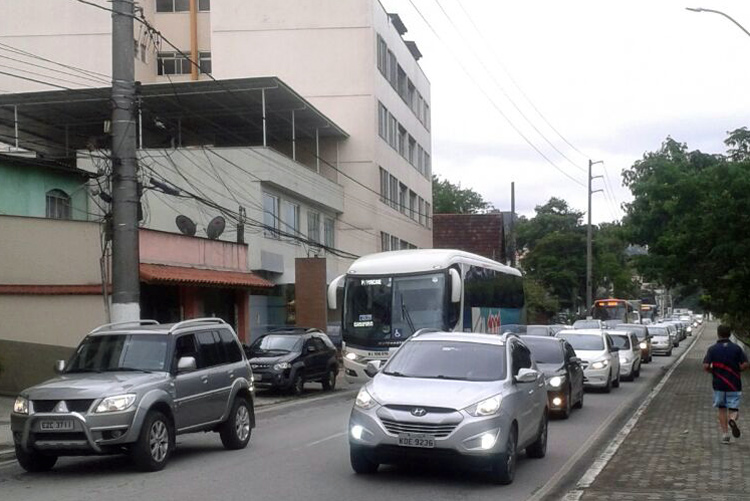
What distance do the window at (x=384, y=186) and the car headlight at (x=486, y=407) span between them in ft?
130

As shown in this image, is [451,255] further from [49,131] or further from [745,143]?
[49,131]

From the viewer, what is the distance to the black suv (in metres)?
25.9

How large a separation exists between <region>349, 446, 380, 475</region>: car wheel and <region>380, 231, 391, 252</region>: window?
130 feet

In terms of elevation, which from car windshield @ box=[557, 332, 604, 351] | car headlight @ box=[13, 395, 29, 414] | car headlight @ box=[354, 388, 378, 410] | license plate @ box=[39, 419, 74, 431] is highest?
car headlight @ box=[354, 388, 378, 410]

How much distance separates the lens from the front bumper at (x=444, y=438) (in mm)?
11055

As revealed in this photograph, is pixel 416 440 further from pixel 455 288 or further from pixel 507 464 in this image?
pixel 455 288

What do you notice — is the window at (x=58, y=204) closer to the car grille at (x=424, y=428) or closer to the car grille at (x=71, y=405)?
the car grille at (x=71, y=405)

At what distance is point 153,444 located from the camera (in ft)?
41.3

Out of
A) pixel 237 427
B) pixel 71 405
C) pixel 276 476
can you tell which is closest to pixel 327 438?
pixel 237 427

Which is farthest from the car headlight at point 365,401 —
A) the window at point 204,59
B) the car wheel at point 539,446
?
the window at point 204,59

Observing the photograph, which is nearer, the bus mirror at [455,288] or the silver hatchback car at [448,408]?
the silver hatchback car at [448,408]

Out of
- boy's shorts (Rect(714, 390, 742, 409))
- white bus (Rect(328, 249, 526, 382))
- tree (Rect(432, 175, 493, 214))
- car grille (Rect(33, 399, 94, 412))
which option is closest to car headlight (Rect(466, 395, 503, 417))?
car grille (Rect(33, 399, 94, 412))

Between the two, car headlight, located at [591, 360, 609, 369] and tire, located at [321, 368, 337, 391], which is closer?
car headlight, located at [591, 360, 609, 369]

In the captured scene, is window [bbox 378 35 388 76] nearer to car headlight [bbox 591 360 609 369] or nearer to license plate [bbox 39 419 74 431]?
car headlight [bbox 591 360 609 369]
